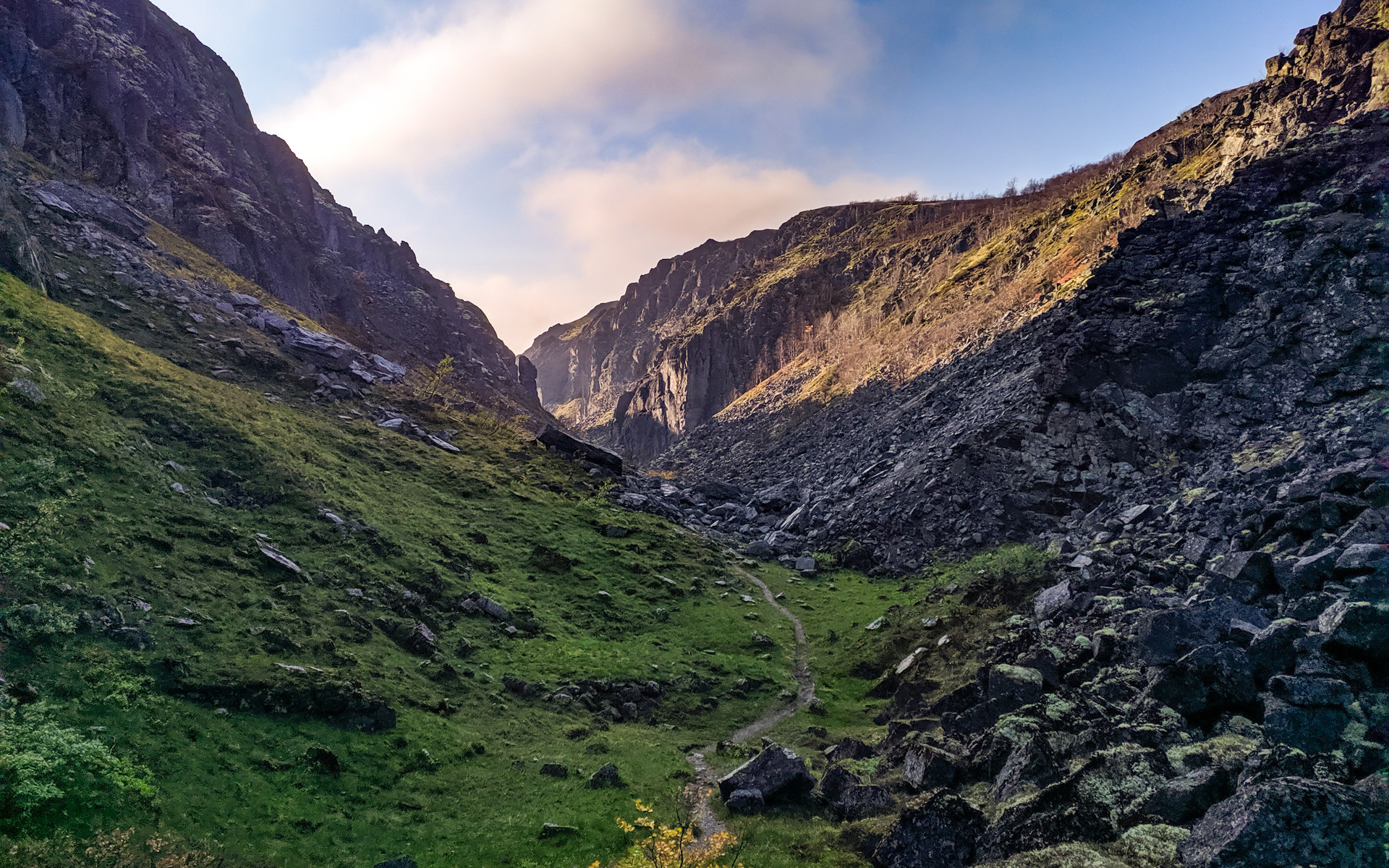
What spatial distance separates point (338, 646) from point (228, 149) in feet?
320

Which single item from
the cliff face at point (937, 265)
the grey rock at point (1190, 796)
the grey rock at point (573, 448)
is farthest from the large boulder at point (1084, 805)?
the grey rock at point (573, 448)

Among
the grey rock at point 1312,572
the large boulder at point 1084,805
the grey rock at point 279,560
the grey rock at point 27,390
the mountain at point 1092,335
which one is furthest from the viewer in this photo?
the mountain at point 1092,335

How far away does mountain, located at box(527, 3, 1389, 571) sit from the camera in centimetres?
3981

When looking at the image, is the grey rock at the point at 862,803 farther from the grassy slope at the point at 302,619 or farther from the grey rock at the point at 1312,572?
the grey rock at the point at 1312,572

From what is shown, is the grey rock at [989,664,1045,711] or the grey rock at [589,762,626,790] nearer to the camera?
the grey rock at [989,664,1045,711]

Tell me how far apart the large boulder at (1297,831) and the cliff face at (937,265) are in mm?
56448

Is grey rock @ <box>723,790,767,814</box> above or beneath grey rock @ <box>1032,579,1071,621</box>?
beneath

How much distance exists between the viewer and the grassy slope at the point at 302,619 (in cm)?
1612

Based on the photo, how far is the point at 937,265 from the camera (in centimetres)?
11750

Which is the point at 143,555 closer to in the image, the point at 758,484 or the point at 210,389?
the point at 210,389

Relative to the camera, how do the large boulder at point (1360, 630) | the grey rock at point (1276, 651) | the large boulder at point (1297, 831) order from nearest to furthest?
the large boulder at point (1297, 831) < the large boulder at point (1360, 630) < the grey rock at point (1276, 651)

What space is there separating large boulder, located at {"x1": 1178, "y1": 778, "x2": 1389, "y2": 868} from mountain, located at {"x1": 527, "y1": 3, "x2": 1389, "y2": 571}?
28.4 metres

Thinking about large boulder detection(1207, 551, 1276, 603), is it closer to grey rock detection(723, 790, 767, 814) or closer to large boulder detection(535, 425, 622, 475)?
grey rock detection(723, 790, 767, 814)

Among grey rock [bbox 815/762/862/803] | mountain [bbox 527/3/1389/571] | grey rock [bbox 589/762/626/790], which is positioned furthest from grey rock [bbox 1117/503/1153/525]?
grey rock [bbox 589/762/626/790]
